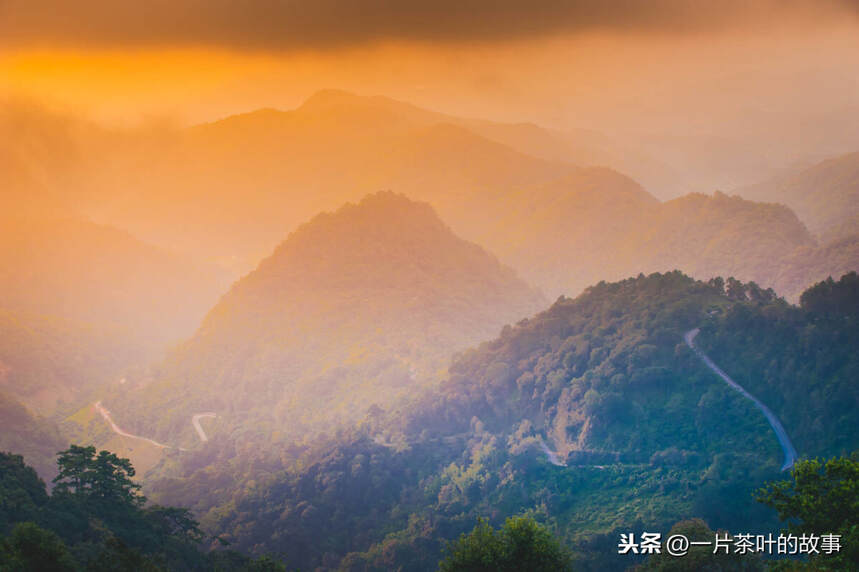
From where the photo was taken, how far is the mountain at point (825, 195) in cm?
6519

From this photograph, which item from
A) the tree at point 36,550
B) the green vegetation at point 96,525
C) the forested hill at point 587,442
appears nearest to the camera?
the tree at point 36,550

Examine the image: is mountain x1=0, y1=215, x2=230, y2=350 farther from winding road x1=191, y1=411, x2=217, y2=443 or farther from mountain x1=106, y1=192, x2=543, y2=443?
winding road x1=191, y1=411, x2=217, y2=443

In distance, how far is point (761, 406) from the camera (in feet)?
78.7

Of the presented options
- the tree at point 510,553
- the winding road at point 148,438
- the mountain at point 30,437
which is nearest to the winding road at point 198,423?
the winding road at point 148,438

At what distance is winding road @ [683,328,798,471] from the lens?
21.7 m

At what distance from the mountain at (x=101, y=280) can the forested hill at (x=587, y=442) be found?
37437 mm

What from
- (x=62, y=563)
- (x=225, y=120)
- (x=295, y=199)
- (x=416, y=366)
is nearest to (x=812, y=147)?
(x=295, y=199)

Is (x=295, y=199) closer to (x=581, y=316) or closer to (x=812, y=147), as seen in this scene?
(x=581, y=316)

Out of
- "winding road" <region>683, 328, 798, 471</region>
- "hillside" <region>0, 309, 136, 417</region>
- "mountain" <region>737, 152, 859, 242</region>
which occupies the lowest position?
"winding road" <region>683, 328, 798, 471</region>

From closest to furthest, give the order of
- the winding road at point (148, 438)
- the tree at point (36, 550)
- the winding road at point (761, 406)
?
the tree at point (36, 550) < the winding road at point (761, 406) < the winding road at point (148, 438)

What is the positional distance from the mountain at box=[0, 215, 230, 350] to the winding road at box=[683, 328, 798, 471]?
148 feet

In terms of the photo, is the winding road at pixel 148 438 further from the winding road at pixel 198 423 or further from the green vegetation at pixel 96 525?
the green vegetation at pixel 96 525

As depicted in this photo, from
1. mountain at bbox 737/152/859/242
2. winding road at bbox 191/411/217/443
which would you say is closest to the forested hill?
winding road at bbox 191/411/217/443

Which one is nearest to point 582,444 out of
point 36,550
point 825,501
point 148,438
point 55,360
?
point 825,501
